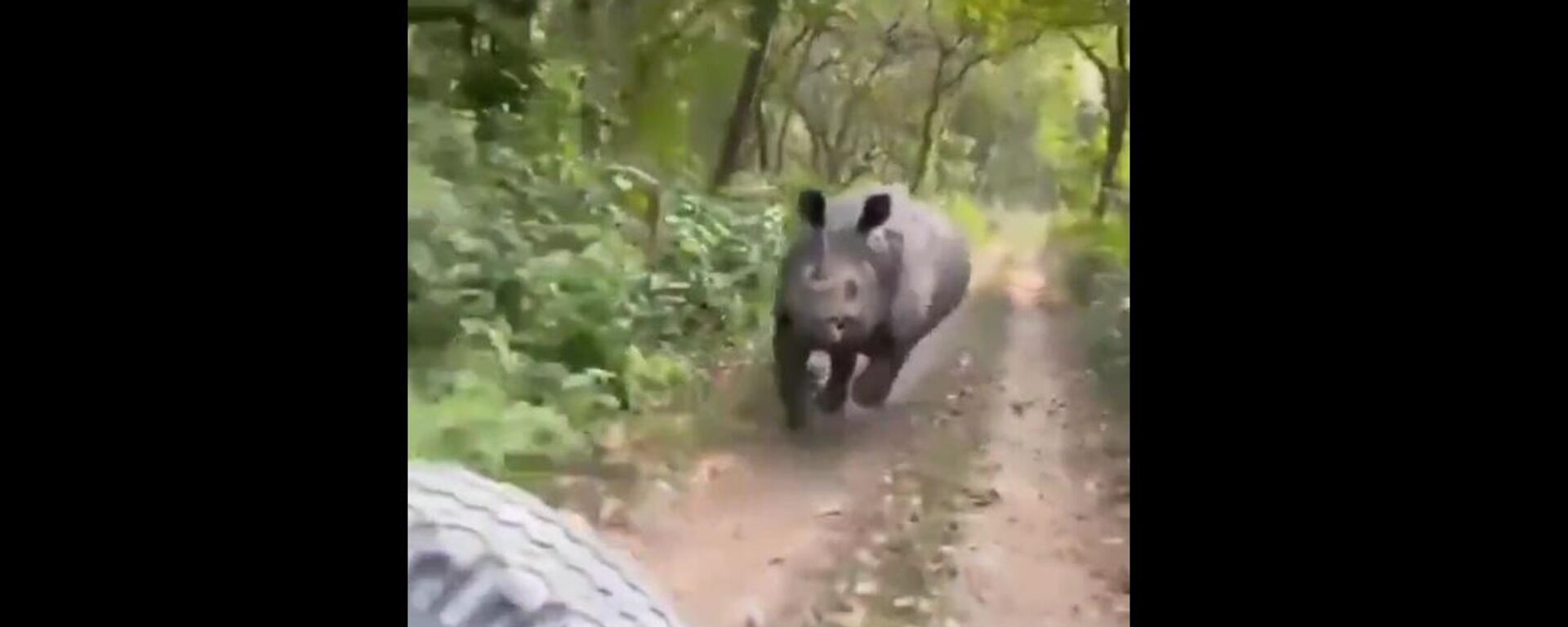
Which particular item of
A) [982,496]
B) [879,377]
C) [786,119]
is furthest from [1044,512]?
[786,119]

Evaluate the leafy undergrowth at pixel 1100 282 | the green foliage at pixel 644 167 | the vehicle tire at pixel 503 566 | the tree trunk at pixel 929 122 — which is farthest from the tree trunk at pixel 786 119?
the vehicle tire at pixel 503 566

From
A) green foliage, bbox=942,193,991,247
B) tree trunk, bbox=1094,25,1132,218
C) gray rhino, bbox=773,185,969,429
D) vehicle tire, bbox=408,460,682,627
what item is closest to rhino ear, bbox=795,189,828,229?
gray rhino, bbox=773,185,969,429

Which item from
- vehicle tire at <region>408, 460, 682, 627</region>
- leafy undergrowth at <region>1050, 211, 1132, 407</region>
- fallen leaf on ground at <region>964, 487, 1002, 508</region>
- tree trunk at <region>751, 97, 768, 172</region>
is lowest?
vehicle tire at <region>408, 460, 682, 627</region>

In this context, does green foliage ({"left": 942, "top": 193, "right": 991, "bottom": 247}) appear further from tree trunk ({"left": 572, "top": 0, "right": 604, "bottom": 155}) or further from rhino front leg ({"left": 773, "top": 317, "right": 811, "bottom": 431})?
tree trunk ({"left": 572, "top": 0, "right": 604, "bottom": 155})

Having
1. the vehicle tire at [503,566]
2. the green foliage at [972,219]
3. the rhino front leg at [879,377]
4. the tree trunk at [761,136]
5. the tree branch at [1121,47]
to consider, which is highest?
the tree branch at [1121,47]

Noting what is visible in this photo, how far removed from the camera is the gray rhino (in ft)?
4.12

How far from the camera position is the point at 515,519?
4.06 ft

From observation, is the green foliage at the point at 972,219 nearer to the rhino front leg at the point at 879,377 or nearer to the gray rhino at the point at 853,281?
the gray rhino at the point at 853,281

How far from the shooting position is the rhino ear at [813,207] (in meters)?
1.25

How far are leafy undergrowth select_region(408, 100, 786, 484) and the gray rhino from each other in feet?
0.10

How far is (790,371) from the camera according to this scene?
4.13 feet
